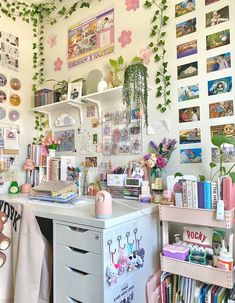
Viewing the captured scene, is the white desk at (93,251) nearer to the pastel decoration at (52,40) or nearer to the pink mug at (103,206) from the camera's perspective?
the pink mug at (103,206)

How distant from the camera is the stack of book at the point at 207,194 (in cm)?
115

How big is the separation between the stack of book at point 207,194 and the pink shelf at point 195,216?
2cm

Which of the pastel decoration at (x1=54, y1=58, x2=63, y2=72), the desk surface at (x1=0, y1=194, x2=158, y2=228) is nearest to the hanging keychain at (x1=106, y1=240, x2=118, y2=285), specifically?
the desk surface at (x1=0, y1=194, x2=158, y2=228)

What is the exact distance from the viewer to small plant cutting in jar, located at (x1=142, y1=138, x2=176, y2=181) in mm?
1580

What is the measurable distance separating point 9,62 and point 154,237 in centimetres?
199

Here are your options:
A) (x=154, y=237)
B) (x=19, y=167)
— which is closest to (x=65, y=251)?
(x=154, y=237)

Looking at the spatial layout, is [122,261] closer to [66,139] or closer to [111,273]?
[111,273]

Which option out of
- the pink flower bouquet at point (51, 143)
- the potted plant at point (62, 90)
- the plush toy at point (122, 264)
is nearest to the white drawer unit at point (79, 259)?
the plush toy at point (122, 264)

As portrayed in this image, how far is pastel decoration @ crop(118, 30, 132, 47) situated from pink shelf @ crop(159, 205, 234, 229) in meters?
1.29

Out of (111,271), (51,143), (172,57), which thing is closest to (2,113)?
(51,143)

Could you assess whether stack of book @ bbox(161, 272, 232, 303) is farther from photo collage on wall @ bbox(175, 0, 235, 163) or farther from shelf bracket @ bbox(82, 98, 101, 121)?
shelf bracket @ bbox(82, 98, 101, 121)

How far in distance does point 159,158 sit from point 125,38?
1.01m

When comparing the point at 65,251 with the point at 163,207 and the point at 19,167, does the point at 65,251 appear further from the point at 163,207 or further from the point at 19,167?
the point at 19,167

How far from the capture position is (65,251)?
3.85 ft
